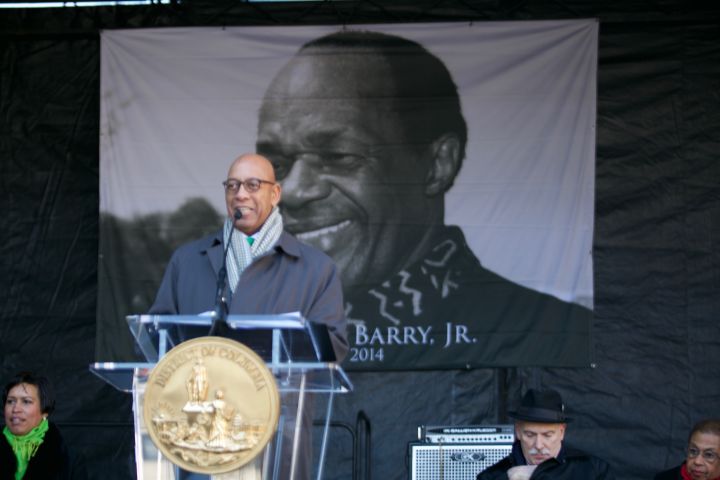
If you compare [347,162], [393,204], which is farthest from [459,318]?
[347,162]

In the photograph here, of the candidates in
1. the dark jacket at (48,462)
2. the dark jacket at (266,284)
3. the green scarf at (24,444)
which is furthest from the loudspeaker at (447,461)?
the green scarf at (24,444)

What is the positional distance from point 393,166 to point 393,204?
0.18m

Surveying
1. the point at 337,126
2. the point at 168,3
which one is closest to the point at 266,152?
the point at 337,126

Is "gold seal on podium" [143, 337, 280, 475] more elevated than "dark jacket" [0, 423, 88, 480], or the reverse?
"gold seal on podium" [143, 337, 280, 475]

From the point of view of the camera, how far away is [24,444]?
538 cm

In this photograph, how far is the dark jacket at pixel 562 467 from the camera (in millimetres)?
4383

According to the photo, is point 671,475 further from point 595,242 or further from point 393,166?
point 393,166

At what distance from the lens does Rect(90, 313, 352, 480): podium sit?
311cm

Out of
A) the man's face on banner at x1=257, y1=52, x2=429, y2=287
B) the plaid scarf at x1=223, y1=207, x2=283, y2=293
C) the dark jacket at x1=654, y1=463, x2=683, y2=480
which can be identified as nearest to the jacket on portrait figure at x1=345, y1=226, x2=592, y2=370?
the man's face on banner at x1=257, y1=52, x2=429, y2=287

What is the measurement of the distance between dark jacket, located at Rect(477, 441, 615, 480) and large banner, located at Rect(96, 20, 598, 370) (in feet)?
4.31

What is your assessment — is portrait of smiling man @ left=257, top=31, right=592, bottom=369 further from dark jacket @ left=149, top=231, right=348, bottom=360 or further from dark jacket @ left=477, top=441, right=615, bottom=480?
dark jacket @ left=149, top=231, right=348, bottom=360

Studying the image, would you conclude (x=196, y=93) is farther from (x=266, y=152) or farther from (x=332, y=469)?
(x=332, y=469)

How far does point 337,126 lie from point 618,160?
1366 mm

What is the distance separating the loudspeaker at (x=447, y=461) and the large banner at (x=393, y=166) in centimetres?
93
